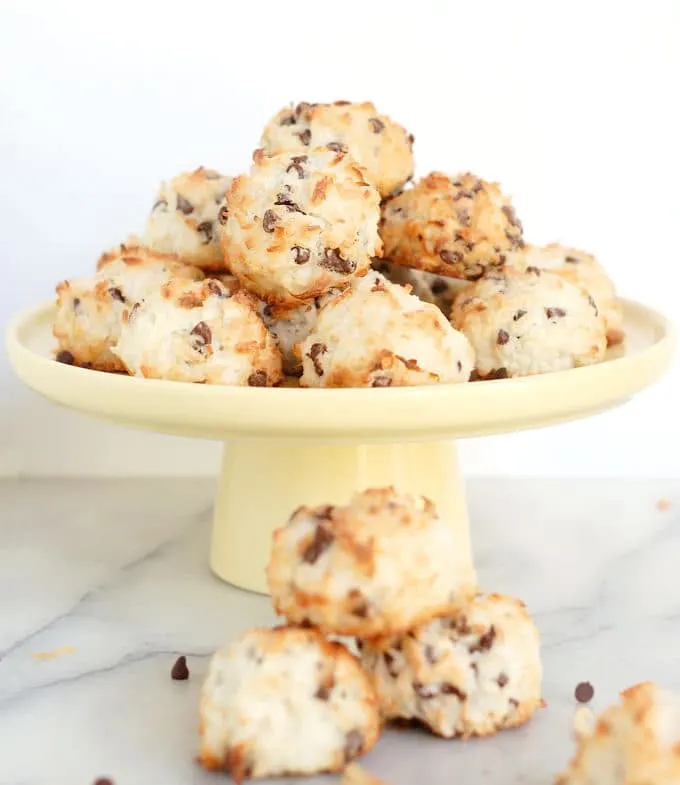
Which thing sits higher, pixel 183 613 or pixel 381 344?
pixel 381 344

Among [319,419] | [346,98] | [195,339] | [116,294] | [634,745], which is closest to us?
[634,745]

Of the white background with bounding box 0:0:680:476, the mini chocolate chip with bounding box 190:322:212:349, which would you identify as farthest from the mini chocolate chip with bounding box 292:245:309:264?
the white background with bounding box 0:0:680:476

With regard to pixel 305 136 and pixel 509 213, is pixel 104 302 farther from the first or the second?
pixel 509 213

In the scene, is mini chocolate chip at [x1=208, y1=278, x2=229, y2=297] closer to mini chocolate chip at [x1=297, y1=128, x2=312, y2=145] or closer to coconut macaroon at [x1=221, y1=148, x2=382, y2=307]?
coconut macaroon at [x1=221, y1=148, x2=382, y2=307]

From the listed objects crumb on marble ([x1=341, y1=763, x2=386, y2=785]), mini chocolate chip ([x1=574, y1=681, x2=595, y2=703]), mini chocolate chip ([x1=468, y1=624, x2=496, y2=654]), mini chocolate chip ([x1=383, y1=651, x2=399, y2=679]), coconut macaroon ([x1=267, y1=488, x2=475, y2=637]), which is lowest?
mini chocolate chip ([x1=574, y1=681, x2=595, y2=703])

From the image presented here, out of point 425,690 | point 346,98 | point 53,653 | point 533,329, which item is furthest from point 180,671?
point 346,98

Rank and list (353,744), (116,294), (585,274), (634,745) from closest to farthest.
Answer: (634,745) < (353,744) < (116,294) < (585,274)

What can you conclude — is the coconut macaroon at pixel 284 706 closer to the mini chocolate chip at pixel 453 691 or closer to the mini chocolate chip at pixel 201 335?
the mini chocolate chip at pixel 453 691
